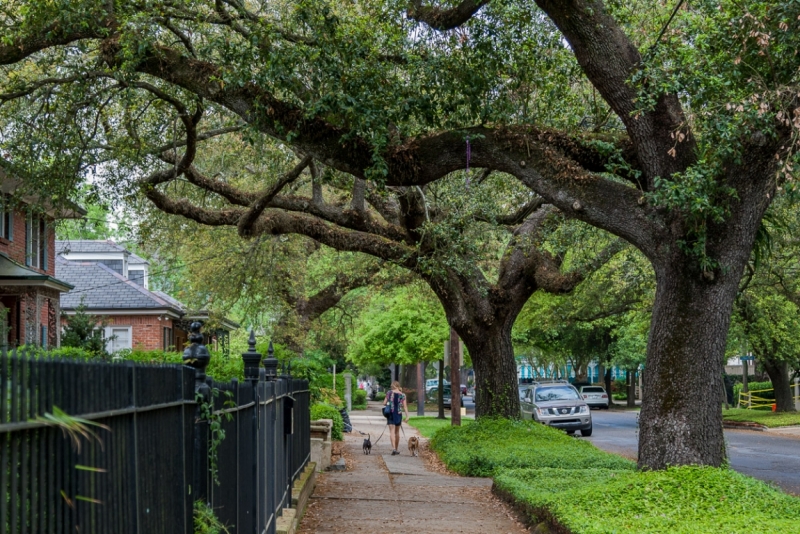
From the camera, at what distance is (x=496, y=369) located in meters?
20.9

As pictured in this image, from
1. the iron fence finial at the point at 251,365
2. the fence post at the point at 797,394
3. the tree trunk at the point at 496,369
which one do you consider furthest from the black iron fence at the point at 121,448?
the fence post at the point at 797,394

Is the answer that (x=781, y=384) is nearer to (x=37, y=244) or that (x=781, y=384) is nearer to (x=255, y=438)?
(x=37, y=244)

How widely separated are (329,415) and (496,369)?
3.98m

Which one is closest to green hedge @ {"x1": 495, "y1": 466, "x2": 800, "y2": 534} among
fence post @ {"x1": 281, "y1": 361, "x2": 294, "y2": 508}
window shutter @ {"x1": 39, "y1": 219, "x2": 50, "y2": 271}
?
fence post @ {"x1": 281, "y1": 361, "x2": 294, "y2": 508}

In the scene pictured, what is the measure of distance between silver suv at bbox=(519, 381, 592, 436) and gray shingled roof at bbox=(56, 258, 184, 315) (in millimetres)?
14014

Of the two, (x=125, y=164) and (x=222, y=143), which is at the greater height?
(x=222, y=143)

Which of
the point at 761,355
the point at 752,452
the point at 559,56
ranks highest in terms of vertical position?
the point at 559,56

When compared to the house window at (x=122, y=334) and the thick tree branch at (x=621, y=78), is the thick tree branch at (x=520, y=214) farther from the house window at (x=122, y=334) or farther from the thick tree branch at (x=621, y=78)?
the house window at (x=122, y=334)

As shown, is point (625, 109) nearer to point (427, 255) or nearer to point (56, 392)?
point (427, 255)

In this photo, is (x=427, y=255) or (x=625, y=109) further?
(x=427, y=255)

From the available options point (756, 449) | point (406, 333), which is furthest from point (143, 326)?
point (756, 449)

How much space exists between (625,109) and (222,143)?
510 inches

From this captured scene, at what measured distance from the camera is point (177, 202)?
18.8 meters

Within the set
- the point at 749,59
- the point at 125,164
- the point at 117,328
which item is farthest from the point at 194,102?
the point at 117,328
